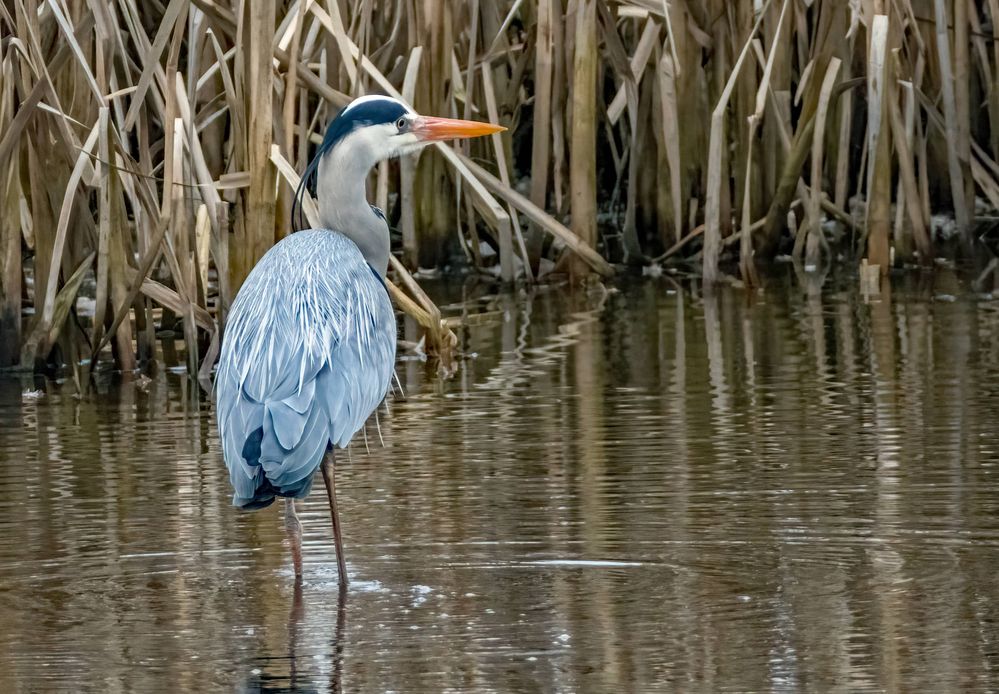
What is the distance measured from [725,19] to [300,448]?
21.5ft

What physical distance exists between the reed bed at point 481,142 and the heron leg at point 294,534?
2.68 metres

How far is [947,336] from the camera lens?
822 centimetres

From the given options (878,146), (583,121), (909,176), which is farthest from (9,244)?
(909,176)

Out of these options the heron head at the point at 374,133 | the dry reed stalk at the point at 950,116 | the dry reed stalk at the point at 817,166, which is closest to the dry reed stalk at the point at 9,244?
the heron head at the point at 374,133

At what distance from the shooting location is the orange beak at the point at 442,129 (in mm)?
5754

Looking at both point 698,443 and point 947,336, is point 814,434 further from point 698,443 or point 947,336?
point 947,336

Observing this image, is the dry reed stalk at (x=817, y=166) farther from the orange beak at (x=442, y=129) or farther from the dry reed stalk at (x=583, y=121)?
the orange beak at (x=442, y=129)

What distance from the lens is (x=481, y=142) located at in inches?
432

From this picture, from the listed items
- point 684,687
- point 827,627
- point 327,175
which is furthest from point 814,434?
point 684,687

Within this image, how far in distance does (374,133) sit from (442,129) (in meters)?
0.24

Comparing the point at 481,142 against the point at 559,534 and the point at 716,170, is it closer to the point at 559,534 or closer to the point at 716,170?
the point at 716,170

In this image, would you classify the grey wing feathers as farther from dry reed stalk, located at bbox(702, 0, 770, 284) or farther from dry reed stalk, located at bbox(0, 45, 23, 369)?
dry reed stalk, located at bbox(702, 0, 770, 284)

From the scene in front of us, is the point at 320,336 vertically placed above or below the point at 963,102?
below

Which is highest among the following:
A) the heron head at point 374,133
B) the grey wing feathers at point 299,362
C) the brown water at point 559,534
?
the heron head at point 374,133
